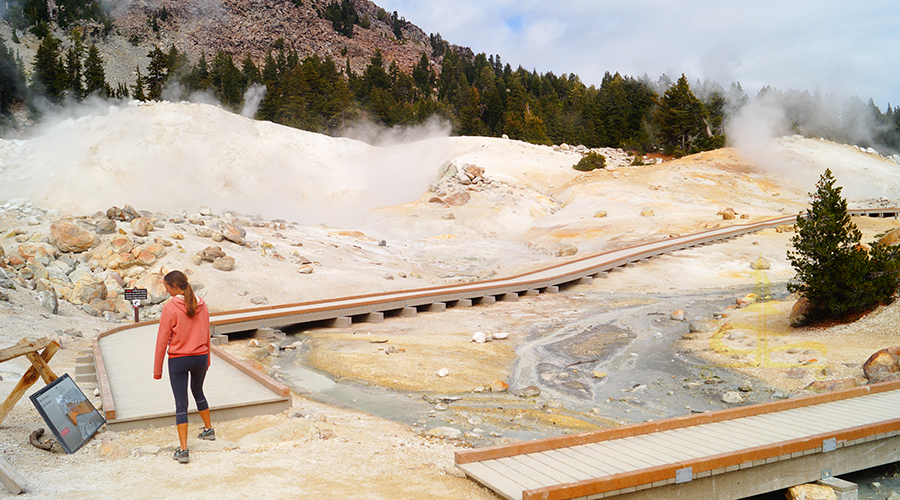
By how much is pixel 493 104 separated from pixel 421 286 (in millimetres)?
60490

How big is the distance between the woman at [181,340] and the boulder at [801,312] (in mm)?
13517

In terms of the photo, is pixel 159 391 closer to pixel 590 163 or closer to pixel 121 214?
pixel 121 214

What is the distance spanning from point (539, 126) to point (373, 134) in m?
18.5

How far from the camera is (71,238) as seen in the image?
18734mm

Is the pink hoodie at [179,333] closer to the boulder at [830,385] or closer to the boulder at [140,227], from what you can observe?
the boulder at [830,385]

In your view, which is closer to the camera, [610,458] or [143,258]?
[610,458]

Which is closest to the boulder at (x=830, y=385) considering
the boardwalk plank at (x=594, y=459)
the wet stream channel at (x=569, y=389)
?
the wet stream channel at (x=569, y=389)

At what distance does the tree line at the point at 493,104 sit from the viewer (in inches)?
2486

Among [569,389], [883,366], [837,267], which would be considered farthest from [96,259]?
[837,267]

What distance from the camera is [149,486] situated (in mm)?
5035

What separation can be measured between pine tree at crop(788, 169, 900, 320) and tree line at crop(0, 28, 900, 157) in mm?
46616

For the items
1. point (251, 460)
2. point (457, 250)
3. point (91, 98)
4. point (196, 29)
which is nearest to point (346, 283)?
point (457, 250)

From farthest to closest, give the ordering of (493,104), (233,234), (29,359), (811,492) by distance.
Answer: (493,104) → (233,234) → (811,492) → (29,359)

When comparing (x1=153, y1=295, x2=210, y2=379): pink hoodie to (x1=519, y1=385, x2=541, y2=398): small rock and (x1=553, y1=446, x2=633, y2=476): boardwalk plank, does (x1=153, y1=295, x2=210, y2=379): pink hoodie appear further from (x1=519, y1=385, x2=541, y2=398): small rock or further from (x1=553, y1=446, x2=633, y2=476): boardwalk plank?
(x1=519, y1=385, x2=541, y2=398): small rock
